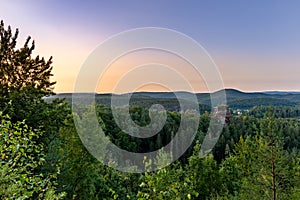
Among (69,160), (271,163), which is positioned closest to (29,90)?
(69,160)

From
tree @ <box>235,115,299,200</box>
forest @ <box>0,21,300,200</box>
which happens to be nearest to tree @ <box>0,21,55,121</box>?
forest @ <box>0,21,300,200</box>

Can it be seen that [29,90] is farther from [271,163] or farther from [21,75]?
[271,163]

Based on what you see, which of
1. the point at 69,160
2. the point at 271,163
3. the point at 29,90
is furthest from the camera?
the point at 69,160

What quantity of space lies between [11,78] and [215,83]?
10.9 meters

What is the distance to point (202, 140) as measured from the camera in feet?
171

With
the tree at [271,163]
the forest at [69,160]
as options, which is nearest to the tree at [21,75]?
the forest at [69,160]

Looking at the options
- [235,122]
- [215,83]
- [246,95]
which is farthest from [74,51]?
[246,95]

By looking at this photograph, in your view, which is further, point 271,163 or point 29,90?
point 29,90

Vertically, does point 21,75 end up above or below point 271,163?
above

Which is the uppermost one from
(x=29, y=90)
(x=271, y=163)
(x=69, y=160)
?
(x=29, y=90)

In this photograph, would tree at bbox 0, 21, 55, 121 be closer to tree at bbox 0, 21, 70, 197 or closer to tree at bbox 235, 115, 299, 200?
tree at bbox 0, 21, 70, 197

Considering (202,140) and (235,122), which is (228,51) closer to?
(202,140)

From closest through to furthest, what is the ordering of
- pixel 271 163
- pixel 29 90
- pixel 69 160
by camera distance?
1. pixel 271 163
2. pixel 29 90
3. pixel 69 160

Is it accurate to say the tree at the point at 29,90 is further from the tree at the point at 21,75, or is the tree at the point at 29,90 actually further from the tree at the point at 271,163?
the tree at the point at 271,163
